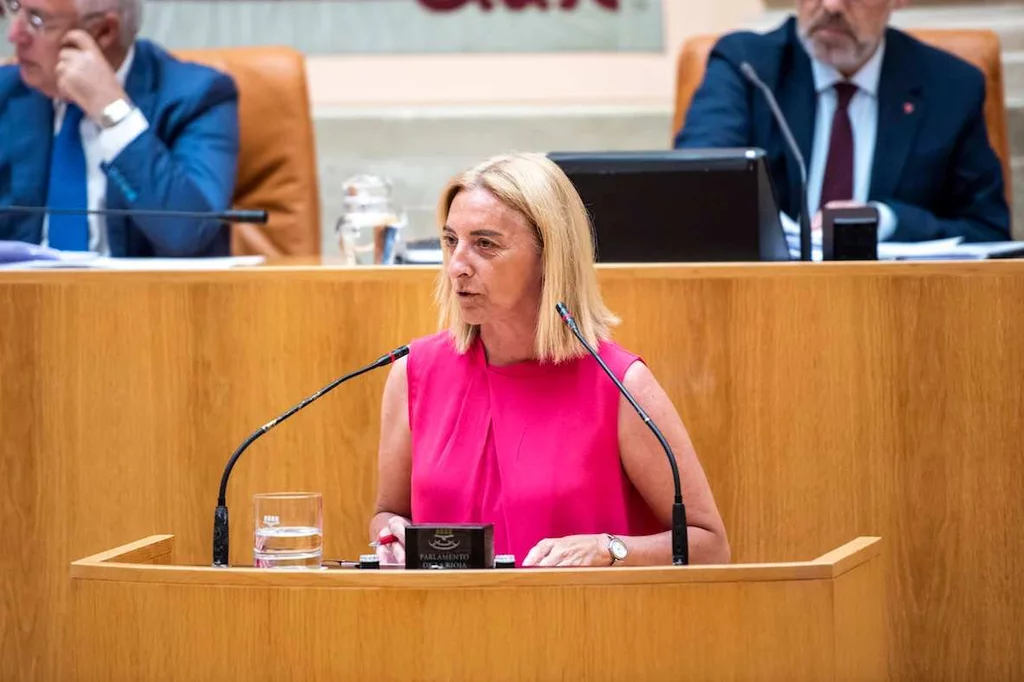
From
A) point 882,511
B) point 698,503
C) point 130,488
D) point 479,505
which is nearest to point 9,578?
point 130,488

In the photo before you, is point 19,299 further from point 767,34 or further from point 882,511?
point 767,34

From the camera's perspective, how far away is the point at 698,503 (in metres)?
2.39

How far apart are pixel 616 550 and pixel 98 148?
203cm

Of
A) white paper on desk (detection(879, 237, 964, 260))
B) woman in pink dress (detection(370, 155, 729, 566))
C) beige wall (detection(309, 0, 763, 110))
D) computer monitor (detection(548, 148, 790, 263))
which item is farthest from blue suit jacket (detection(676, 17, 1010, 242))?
woman in pink dress (detection(370, 155, 729, 566))

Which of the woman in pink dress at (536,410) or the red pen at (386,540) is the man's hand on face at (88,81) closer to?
the woman in pink dress at (536,410)

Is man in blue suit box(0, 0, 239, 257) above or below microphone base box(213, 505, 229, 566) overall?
above

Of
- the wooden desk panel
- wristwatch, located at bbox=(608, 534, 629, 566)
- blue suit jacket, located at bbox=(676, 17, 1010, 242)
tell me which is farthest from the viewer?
blue suit jacket, located at bbox=(676, 17, 1010, 242)

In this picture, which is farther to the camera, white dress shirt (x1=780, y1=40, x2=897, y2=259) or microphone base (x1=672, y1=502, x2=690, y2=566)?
white dress shirt (x1=780, y1=40, x2=897, y2=259)

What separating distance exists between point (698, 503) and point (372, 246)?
1.16 meters

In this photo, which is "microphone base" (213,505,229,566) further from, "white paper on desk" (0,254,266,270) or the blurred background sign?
the blurred background sign

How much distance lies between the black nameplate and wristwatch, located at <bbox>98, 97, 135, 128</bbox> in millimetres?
1868

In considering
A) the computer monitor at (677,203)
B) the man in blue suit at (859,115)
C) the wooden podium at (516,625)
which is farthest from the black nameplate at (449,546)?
the man in blue suit at (859,115)

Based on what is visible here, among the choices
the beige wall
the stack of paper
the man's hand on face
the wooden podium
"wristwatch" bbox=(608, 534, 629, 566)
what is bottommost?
the wooden podium

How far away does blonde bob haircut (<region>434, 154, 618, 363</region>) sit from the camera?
2438 millimetres
